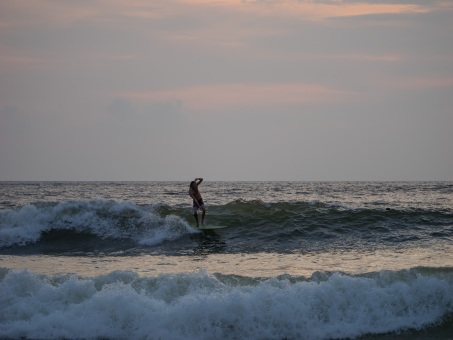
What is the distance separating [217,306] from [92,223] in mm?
11576

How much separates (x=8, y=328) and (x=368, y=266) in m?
7.80

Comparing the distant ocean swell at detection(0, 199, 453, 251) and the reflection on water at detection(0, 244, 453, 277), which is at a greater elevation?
the distant ocean swell at detection(0, 199, 453, 251)

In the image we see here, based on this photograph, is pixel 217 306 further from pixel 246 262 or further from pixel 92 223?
pixel 92 223

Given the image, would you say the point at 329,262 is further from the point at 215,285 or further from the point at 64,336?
the point at 64,336

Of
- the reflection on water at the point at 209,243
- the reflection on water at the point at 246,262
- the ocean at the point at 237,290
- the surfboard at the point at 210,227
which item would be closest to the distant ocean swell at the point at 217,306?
the ocean at the point at 237,290

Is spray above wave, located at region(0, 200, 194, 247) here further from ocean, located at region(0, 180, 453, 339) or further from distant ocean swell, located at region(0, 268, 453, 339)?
distant ocean swell, located at region(0, 268, 453, 339)

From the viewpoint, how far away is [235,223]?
19891mm

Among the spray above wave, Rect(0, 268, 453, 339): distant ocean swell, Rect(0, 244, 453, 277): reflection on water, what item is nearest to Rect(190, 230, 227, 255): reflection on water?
Rect(0, 244, 453, 277): reflection on water

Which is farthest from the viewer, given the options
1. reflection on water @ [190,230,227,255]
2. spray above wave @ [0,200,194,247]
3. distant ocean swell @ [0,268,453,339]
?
spray above wave @ [0,200,194,247]

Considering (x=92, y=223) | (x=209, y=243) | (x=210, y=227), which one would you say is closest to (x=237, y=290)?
(x=209, y=243)

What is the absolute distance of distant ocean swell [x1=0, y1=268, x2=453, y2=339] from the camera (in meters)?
9.01

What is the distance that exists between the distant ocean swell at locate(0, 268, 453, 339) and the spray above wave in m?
7.61

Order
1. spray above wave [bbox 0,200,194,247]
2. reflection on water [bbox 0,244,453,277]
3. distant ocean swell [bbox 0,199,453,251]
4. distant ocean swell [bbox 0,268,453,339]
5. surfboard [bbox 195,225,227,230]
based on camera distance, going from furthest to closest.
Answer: surfboard [bbox 195,225,227,230] < spray above wave [bbox 0,200,194,247] < distant ocean swell [bbox 0,199,453,251] < reflection on water [bbox 0,244,453,277] < distant ocean swell [bbox 0,268,453,339]

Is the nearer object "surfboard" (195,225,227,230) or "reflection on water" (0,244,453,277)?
"reflection on water" (0,244,453,277)
